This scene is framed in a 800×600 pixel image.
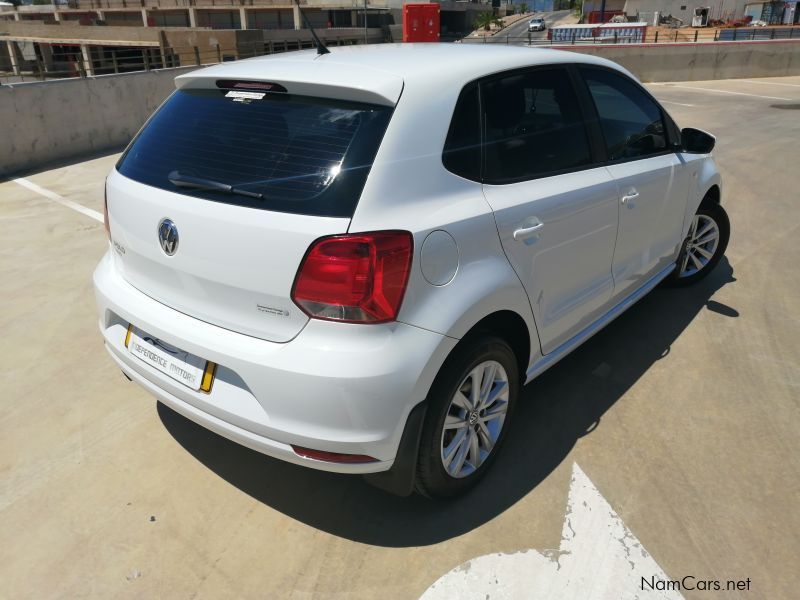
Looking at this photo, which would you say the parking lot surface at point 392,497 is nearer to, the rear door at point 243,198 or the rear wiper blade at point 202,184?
the rear door at point 243,198

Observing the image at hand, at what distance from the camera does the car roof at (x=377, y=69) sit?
7.63ft

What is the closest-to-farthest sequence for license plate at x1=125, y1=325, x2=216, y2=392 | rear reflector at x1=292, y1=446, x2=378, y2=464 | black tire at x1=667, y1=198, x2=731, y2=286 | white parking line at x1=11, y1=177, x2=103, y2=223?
rear reflector at x1=292, y1=446, x2=378, y2=464
license plate at x1=125, y1=325, x2=216, y2=392
black tire at x1=667, y1=198, x2=731, y2=286
white parking line at x1=11, y1=177, x2=103, y2=223

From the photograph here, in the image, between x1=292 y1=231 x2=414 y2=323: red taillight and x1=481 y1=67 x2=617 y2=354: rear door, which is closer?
x1=292 y1=231 x2=414 y2=323: red taillight

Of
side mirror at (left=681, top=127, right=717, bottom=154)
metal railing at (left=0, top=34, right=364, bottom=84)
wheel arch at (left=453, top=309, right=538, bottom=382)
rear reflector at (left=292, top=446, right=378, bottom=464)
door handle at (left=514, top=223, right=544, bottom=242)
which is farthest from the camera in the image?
metal railing at (left=0, top=34, right=364, bottom=84)

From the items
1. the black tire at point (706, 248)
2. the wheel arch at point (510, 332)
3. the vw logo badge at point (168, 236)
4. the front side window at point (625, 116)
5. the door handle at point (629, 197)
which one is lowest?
the black tire at point (706, 248)

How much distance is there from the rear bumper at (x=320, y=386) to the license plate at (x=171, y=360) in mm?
41

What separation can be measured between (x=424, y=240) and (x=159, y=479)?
1.69 metres

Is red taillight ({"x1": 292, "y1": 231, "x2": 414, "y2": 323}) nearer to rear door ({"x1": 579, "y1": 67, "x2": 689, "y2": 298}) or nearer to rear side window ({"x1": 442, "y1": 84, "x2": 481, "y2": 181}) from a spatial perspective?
rear side window ({"x1": 442, "y1": 84, "x2": 481, "y2": 181})

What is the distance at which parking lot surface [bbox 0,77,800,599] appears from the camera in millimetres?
2408

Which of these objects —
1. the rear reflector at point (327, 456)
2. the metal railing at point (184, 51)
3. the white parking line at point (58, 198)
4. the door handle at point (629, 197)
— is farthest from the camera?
the metal railing at point (184, 51)

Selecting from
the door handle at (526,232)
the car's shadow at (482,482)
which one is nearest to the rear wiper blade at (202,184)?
the door handle at (526,232)

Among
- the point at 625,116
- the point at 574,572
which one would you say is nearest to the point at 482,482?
the point at 574,572

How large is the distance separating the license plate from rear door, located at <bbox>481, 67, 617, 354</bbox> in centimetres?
128

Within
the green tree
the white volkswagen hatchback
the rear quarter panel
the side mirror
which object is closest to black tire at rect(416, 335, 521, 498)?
the white volkswagen hatchback
